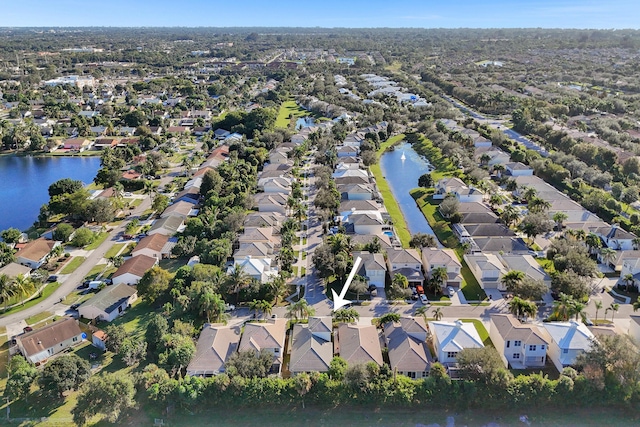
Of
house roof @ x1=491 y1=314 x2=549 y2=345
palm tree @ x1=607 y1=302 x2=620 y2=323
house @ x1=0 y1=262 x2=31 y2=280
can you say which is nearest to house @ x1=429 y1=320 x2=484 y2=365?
house roof @ x1=491 y1=314 x2=549 y2=345

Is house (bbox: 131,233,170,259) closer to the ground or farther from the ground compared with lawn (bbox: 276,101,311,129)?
closer to the ground

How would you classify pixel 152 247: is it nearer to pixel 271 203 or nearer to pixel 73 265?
pixel 73 265

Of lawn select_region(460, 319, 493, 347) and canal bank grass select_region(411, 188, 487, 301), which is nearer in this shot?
lawn select_region(460, 319, 493, 347)

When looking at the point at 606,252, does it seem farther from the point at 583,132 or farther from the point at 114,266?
the point at 583,132

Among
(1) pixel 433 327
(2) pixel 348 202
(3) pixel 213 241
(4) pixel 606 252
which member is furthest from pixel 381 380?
(2) pixel 348 202

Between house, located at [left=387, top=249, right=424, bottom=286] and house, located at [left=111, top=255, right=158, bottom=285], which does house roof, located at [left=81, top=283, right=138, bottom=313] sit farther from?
house, located at [left=387, top=249, right=424, bottom=286]

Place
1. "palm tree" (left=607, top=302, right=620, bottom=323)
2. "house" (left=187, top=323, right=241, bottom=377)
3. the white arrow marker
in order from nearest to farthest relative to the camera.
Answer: "house" (left=187, top=323, right=241, bottom=377)
"palm tree" (left=607, top=302, right=620, bottom=323)
the white arrow marker

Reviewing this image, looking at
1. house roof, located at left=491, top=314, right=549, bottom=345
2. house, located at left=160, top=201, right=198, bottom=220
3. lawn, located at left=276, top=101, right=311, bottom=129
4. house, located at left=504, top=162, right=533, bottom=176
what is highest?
lawn, located at left=276, top=101, right=311, bottom=129

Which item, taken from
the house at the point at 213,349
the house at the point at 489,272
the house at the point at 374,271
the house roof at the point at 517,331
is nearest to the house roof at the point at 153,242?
the house at the point at 213,349
